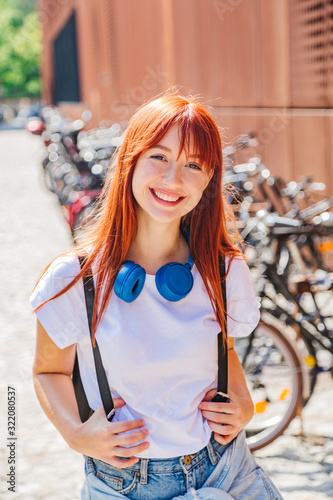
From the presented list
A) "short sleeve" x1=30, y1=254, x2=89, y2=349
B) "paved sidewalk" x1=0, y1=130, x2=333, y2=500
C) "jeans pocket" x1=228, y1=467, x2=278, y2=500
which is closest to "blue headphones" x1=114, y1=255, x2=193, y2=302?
"short sleeve" x1=30, y1=254, x2=89, y2=349

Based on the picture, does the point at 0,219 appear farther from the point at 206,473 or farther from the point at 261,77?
the point at 206,473

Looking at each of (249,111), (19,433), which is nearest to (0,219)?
(249,111)

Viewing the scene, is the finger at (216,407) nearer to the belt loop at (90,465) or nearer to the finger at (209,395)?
the finger at (209,395)

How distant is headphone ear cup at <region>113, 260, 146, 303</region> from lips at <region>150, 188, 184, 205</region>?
18 centimetres

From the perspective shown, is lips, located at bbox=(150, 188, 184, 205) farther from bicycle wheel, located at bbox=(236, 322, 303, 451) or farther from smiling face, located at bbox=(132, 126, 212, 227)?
bicycle wheel, located at bbox=(236, 322, 303, 451)

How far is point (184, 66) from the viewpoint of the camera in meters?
10.4

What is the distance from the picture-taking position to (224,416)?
1.63 m

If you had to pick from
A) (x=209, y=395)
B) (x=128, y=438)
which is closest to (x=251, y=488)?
(x=209, y=395)

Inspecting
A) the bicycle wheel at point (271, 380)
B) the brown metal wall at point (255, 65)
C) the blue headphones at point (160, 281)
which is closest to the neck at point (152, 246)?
the blue headphones at point (160, 281)

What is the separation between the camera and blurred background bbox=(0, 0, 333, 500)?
3.48 m

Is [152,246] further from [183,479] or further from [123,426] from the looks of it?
[183,479]

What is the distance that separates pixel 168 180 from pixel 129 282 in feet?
0.87

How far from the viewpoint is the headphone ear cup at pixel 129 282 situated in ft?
5.16

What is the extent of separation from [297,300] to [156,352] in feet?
6.64
